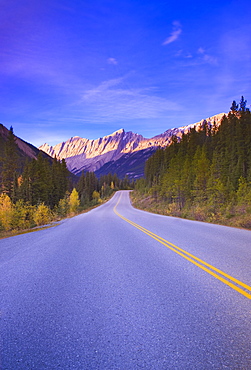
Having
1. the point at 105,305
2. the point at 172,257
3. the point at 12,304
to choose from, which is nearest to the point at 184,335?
the point at 105,305

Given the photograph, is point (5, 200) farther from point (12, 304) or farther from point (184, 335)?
point (184, 335)

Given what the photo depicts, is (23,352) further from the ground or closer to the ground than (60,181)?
closer to the ground

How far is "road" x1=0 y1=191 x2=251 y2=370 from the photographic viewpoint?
81.2 inches

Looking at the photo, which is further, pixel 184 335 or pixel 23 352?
pixel 184 335

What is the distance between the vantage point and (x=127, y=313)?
2.87 meters

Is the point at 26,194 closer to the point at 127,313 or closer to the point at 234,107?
the point at 127,313

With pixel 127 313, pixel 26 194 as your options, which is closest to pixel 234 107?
pixel 26 194

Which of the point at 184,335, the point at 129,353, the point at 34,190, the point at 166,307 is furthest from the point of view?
the point at 34,190

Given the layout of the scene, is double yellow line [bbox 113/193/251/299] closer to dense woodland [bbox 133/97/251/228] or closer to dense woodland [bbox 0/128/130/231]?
dense woodland [bbox 133/97/251/228]

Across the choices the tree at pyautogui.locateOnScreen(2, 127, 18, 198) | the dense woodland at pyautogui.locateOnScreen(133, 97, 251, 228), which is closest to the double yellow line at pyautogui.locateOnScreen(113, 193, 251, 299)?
the dense woodland at pyautogui.locateOnScreen(133, 97, 251, 228)

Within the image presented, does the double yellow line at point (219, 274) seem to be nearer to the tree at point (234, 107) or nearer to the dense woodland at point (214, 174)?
the dense woodland at point (214, 174)

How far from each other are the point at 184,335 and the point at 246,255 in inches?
160

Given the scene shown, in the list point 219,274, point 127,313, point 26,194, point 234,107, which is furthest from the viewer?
point 234,107

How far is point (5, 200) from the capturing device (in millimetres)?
25422
